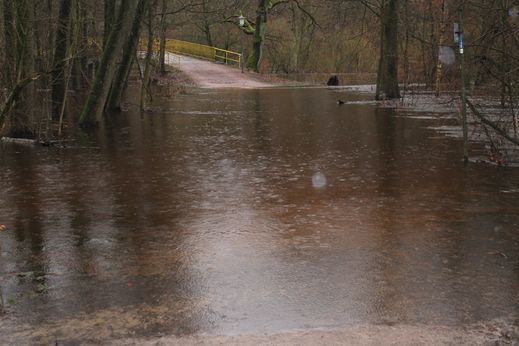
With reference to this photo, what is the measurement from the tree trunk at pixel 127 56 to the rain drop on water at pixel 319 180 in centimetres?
1162

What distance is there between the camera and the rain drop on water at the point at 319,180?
895 cm

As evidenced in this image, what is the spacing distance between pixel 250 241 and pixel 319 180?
3.31 m

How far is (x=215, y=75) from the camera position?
44.7 m

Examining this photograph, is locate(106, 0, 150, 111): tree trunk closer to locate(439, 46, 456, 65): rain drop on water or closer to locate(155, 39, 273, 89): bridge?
locate(155, 39, 273, 89): bridge

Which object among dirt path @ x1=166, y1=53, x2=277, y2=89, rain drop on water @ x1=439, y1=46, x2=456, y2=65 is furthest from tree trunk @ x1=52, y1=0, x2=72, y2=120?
dirt path @ x1=166, y1=53, x2=277, y2=89

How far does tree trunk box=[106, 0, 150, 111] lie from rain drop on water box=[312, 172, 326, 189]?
11620 millimetres

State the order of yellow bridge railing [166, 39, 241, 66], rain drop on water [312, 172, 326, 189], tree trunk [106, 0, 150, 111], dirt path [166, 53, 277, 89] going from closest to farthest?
rain drop on water [312, 172, 326, 189]
tree trunk [106, 0, 150, 111]
dirt path [166, 53, 277, 89]
yellow bridge railing [166, 39, 241, 66]

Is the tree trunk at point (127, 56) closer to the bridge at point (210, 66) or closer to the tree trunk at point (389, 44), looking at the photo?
the tree trunk at point (389, 44)

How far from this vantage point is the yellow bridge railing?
5422 centimetres

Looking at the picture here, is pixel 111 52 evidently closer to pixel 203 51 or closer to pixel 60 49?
pixel 60 49

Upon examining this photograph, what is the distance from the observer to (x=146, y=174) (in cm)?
998

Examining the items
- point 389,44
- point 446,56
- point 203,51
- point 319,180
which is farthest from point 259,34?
point 319,180

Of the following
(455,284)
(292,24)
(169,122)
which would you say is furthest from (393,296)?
(292,24)

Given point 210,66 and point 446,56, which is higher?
point 210,66
